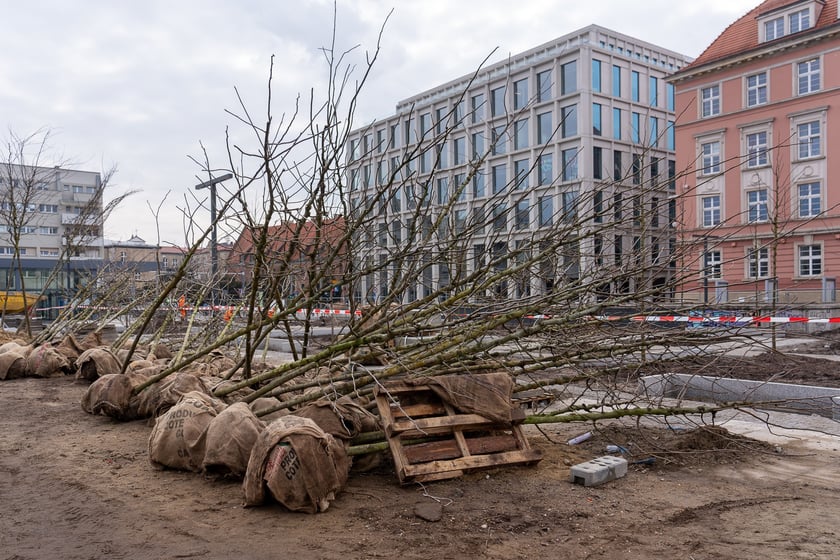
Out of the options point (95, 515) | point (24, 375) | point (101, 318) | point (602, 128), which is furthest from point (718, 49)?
point (95, 515)

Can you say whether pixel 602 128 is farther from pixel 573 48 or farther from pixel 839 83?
pixel 839 83

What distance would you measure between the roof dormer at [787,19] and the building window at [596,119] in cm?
864

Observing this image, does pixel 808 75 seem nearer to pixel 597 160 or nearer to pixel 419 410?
pixel 597 160

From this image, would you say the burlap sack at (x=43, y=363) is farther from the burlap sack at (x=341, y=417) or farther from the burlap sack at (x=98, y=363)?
the burlap sack at (x=341, y=417)

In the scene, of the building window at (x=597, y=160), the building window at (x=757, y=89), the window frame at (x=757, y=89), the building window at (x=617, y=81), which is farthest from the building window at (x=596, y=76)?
the building window at (x=757, y=89)

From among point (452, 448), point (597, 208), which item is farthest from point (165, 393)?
point (597, 208)

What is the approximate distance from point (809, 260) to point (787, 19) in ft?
38.9

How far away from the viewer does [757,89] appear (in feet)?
104

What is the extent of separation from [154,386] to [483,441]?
152 inches

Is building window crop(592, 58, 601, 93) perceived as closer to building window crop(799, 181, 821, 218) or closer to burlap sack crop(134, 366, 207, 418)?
building window crop(799, 181, 821, 218)

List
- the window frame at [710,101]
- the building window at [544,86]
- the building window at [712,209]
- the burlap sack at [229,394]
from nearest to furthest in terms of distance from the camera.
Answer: the building window at [544,86]
the burlap sack at [229,394]
the building window at [712,209]
the window frame at [710,101]

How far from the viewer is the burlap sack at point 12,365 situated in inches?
400

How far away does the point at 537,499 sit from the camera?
174 inches

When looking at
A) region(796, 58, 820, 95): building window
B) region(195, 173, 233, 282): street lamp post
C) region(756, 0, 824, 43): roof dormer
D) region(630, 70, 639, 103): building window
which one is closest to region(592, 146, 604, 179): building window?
region(630, 70, 639, 103): building window
